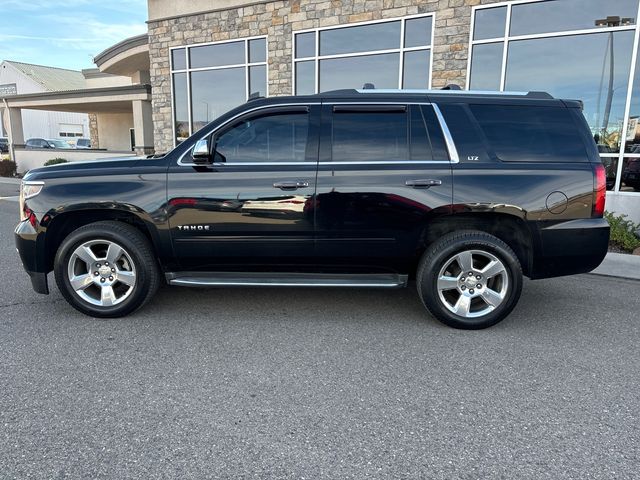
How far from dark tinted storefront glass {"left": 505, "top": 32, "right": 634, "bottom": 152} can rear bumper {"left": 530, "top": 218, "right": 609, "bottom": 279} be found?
5.96 meters

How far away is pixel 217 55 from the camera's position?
13.1 m

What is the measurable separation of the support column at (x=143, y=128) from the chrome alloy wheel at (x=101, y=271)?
12.4 meters

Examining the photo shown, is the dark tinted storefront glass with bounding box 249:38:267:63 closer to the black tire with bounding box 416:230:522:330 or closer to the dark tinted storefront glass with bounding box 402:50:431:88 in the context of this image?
→ the dark tinted storefront glass with bounding box 402:50:431:88

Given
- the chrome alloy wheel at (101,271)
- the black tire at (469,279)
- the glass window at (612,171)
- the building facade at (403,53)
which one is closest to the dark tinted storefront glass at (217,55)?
the building facade at (403,53)

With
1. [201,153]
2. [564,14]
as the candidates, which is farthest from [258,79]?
[201,153]

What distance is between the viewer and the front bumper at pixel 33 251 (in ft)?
13.4

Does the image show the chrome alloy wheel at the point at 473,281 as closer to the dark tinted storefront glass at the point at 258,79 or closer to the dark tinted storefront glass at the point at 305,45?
the dark tinted storefront glass at the point at 305,45

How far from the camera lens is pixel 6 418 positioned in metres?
2.65

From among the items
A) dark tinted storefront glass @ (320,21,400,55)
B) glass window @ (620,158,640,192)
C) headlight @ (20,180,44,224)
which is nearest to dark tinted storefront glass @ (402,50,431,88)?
dark tinted storefront glass @ (320,21,400,55)

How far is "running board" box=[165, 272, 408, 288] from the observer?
405 centimetres

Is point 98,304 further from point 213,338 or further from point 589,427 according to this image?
point 589,427

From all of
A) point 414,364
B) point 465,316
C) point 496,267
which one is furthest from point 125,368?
point 496,267

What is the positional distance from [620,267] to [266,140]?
5.08m

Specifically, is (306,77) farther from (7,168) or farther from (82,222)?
(7,168)
